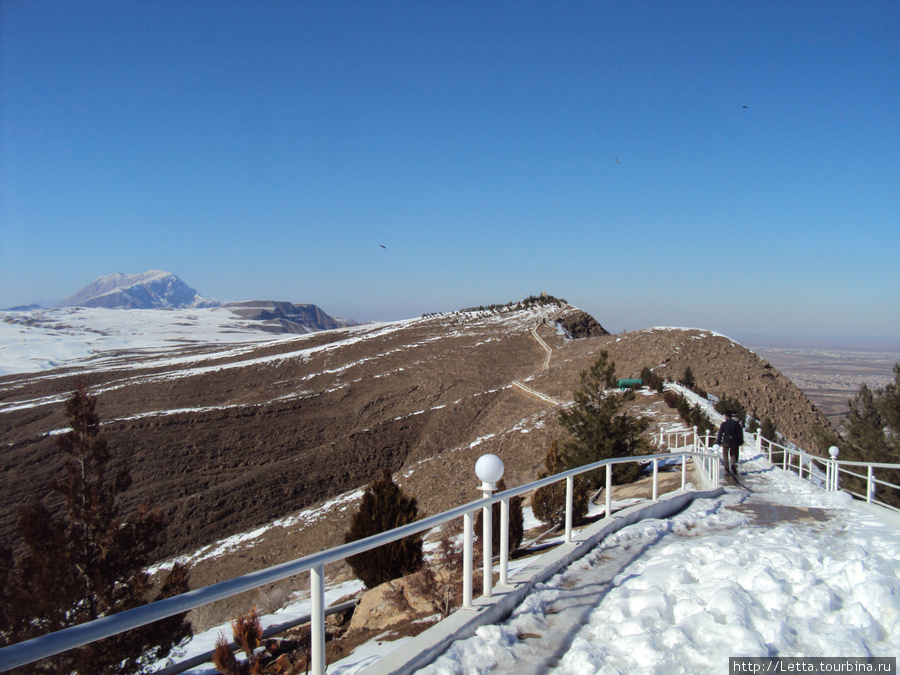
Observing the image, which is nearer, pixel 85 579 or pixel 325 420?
pixel 85 579

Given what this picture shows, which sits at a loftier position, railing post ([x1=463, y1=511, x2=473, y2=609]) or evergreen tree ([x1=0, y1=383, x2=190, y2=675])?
railing post ([x1=463, y1=511, x2=473, y2=609])

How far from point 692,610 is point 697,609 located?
33mm

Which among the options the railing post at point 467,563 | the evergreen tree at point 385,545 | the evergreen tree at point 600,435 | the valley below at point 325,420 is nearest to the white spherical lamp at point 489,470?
the railing post at point 467,563

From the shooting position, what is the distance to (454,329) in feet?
175

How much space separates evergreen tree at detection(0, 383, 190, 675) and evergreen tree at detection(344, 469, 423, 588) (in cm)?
244

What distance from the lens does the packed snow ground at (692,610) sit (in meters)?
3.11

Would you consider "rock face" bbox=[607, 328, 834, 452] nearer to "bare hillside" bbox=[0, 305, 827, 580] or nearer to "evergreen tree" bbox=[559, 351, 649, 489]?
"bare hillside" bbox=[0, 305, 827, 580]

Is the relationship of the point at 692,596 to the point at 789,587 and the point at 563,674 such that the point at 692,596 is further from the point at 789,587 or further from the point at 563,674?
the point at 563,674

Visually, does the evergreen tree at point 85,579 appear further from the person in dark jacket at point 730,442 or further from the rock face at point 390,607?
the person in dark jacket at point 730,442

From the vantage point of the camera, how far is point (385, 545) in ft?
26.2

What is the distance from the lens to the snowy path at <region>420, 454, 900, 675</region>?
311cm

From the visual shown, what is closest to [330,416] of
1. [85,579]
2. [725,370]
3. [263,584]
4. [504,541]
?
[725,370]

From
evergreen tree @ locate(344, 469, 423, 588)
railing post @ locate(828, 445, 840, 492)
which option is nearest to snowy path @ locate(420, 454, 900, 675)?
evergreen tree @ locate(344, 469, 423, 588)

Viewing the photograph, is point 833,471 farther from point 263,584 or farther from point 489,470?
point 263,584
